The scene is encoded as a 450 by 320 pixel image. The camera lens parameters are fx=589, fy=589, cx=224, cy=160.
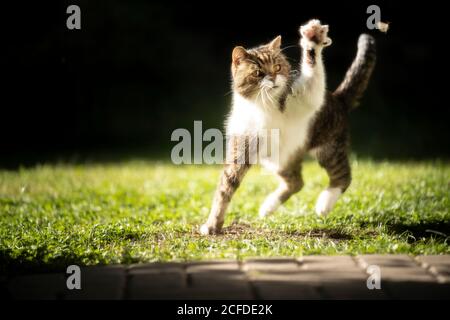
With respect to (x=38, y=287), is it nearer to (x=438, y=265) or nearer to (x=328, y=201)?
(x=438, y=265)

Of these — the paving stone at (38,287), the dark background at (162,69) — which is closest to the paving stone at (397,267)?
the paving stone at (38,287)

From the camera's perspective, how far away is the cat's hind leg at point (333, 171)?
4.25 metres

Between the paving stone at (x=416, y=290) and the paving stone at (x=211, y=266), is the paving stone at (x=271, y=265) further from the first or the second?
the paving stone at (x=416, y=290)

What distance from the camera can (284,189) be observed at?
15.1 feet

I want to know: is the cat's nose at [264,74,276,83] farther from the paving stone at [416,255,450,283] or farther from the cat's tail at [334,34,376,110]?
the paving stone at [416,255,450,283]

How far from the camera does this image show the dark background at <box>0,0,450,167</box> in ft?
30.7

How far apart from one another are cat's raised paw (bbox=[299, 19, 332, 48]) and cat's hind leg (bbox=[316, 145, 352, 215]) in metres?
0.79

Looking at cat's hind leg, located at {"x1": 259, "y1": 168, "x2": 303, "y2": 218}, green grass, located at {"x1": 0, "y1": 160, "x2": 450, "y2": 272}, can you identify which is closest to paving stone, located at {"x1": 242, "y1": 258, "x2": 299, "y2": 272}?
green grass, located at {"x1": 0, "y1": 160, "x2": 450, "y2": 272}

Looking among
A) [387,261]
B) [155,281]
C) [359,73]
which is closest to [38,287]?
[155,281]

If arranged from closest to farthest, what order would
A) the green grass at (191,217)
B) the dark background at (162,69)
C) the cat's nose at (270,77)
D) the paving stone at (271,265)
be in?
1. the paving stone at (271,265)
2. the green grass at (191,217)
3. the cat's nose at (270,77)
4. the dark background at (162,69)

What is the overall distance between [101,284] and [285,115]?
176 cm

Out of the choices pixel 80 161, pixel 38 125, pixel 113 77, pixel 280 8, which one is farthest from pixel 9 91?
pixel 280 8

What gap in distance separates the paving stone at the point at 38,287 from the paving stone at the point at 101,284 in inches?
2.7

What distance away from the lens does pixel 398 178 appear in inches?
229
